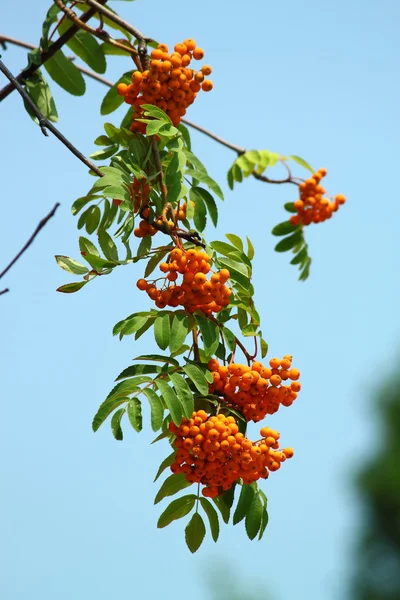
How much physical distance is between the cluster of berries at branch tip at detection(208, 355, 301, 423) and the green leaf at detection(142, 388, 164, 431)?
0.50 feet

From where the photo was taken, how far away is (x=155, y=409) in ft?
5.68

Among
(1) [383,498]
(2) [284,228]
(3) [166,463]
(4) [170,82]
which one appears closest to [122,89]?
(4) [170,82]

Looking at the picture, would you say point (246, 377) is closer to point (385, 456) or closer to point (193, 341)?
point (193, 341)

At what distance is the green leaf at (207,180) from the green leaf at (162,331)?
0.40 meters

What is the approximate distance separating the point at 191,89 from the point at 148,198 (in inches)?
11.0

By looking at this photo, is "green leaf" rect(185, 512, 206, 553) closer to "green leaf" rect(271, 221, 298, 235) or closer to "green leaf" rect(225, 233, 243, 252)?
"green leaf" rect(225, 233, 243, 252)

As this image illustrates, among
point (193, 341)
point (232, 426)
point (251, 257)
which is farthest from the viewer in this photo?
point (251, 257)

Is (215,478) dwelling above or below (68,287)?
below

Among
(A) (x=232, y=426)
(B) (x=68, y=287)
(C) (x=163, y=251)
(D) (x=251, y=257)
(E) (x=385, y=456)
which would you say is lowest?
(A) (x=232, y=426)

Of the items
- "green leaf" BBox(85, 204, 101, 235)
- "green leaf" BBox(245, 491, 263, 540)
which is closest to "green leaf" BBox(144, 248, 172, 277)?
"green leaf" BBox(85, 204, 101, 235)

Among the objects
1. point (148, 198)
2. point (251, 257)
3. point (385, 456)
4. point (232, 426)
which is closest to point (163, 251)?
point (148, 198)

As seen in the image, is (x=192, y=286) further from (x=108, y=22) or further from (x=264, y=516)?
(x=108, y=22)

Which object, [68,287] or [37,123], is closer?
[68,287]

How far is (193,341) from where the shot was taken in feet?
6.24
